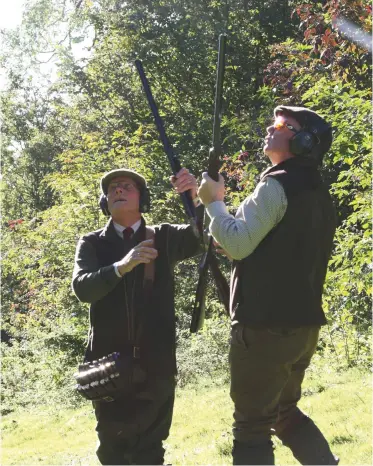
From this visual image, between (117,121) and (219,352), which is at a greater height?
(117,121)

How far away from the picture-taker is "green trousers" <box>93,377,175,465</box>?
3.95 m

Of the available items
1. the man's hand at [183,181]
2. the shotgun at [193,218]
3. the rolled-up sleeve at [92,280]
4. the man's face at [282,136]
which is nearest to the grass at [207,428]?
the shotgun at [193,218]

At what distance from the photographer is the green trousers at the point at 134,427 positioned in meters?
3.95

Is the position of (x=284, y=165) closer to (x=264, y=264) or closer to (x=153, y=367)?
(x=264, y=264)

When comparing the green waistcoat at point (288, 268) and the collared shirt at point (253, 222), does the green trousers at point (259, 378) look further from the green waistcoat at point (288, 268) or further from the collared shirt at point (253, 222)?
the collared shirt at point (253, 222)

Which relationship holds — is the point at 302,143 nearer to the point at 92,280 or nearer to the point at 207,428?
the point at 92,280

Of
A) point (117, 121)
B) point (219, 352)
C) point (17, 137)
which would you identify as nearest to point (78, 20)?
point (117, 121)

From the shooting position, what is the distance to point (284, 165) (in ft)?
11.4

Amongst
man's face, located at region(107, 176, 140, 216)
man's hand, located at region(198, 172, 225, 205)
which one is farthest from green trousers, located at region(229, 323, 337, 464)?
man's face, located at region(107, 176, 140, 216)

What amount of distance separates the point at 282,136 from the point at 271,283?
29.3 inches

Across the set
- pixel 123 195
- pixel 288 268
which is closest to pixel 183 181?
pixel 123 195

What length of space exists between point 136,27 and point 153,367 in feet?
54.3

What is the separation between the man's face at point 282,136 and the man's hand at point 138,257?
31.9 inches

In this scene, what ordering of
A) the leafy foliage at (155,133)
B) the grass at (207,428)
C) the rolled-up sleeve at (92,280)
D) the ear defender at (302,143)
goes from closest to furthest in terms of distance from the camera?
the ear defender at (302,143)
the rolled-up sleeve at (92,280)
the grass at (207,428)
the leafy foliage at (155,133)
